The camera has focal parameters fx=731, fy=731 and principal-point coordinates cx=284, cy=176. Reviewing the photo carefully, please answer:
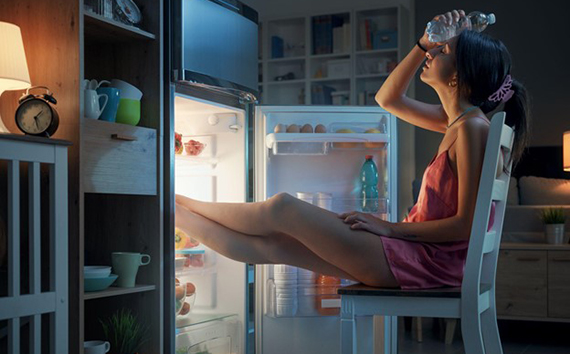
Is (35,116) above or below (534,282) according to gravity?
above

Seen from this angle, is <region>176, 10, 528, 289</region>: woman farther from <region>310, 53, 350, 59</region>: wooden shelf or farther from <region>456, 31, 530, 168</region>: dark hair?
<region>310, 53, 350, 59</region>: wooden shelf

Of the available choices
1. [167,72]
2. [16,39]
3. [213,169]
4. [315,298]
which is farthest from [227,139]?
[16,39]

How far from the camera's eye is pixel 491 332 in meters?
1.94

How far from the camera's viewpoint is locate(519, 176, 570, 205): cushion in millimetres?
4523

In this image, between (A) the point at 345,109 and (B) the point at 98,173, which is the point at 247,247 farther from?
(A) the point at 345,109

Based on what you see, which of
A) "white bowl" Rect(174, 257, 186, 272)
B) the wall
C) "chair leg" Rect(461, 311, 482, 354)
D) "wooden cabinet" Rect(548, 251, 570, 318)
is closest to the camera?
"chair leg" Rect(461, 311, 482, 354)

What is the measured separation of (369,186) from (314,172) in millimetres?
243

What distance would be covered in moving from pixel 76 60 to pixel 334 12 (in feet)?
15.3

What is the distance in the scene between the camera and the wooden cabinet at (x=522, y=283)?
3.98m

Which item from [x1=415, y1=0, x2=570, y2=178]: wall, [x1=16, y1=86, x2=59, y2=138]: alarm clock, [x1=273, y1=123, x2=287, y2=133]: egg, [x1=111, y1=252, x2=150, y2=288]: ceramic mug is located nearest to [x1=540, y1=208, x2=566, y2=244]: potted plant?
[x1=415, y1=0, x2=570, y2=178]: wall

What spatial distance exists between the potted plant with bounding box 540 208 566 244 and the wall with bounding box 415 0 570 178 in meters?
1.42

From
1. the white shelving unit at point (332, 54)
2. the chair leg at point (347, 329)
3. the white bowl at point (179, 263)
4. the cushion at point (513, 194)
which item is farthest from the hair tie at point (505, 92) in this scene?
the white shelving unit at point (332, 54)

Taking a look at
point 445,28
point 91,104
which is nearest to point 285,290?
point 91,104

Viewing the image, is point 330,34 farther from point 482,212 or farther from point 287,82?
point 482,212
